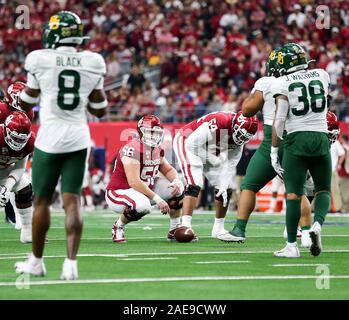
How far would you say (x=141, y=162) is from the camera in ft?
38.6

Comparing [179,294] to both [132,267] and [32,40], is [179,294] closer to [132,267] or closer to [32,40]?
[132,267]

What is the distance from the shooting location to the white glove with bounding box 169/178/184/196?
11641mm

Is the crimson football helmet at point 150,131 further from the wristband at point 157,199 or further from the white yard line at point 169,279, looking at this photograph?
the white yard line at point 169,279

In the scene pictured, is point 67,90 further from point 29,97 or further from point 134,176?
point 134,176

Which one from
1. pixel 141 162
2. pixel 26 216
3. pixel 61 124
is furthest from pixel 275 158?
pixel 61 124

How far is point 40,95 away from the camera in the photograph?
7883 mm

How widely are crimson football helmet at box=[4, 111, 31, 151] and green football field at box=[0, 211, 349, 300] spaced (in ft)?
3.55

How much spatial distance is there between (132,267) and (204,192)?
13.5 metres

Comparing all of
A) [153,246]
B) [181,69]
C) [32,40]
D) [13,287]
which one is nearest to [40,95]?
[13,287]

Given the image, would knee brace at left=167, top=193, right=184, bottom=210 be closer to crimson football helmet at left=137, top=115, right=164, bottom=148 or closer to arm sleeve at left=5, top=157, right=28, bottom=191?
crimson football helmet at left=137, top=115, right=164, bottom=148

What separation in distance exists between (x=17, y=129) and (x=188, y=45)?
15314 mm

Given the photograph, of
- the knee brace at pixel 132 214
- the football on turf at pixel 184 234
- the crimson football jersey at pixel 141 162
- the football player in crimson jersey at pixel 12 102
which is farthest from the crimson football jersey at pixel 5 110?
the football on turf at pixel 184 234

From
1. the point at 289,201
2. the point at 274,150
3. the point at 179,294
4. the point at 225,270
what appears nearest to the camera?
the point at 179,294

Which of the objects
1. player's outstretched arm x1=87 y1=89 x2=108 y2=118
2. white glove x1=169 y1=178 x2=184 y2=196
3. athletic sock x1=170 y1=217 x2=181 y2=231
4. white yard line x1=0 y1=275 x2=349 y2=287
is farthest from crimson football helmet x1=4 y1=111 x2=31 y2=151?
white yard line x1=0 y1=275 x2=349 y2=287
